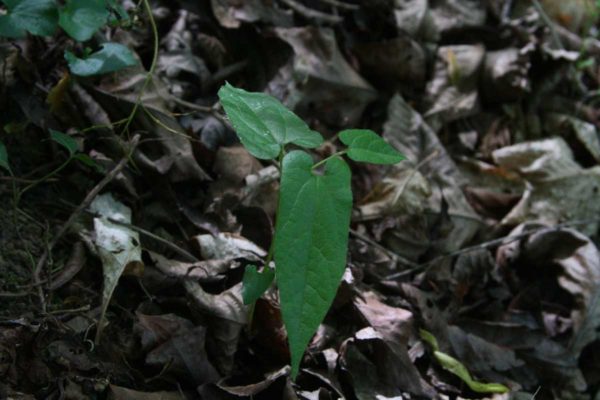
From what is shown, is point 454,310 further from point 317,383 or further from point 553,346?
point 317,383

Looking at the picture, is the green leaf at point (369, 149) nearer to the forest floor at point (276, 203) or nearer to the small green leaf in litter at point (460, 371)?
the forest floor at point (276, 203)

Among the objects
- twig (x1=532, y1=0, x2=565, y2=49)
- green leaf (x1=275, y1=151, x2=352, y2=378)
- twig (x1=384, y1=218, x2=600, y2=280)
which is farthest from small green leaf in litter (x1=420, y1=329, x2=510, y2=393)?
twig (x1=532, y1=0, x2=565, y2=49)

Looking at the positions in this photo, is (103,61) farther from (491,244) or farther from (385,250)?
(491,244)

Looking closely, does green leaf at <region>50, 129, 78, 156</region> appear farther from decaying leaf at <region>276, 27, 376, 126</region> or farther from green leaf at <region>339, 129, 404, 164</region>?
decaying leaf at <region>276, 27, 376, 126</region>

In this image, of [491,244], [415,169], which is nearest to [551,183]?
[491,244]

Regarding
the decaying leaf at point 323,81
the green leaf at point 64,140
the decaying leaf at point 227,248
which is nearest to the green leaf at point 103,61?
Answer: the green leaf at point 64,140
